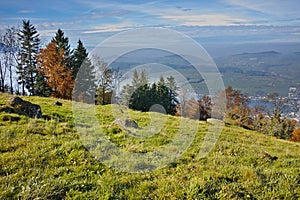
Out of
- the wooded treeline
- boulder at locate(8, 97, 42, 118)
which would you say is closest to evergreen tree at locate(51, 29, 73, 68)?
the wooded treeline

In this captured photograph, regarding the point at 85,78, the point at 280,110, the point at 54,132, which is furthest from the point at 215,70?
the point at 280,110

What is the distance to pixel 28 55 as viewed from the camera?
48344mm

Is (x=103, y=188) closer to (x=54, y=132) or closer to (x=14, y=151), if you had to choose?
(x=14, y=151)

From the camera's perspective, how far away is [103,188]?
4.98 m

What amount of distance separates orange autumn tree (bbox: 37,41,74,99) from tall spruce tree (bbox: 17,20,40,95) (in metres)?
4.38

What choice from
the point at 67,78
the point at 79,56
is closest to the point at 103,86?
the point at 79,56

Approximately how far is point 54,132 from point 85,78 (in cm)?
4356

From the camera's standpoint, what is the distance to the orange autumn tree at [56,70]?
43031 millimetres

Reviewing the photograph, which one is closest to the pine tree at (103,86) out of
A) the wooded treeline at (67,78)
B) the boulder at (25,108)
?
the wooded treeline at (67,78)

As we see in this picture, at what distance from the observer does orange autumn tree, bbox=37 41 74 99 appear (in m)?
43.0

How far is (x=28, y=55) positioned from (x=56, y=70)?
10.1m

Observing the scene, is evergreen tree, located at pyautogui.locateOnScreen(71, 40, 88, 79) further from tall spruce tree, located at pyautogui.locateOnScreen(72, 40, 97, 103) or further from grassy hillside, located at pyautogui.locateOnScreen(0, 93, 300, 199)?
grassy hillside, located at pyautogui.locateOnScreen(0, 93, 300, 199)

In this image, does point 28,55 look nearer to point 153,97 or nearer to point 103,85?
point 103,85

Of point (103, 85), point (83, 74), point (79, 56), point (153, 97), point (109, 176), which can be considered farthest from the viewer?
point (103, 85)
